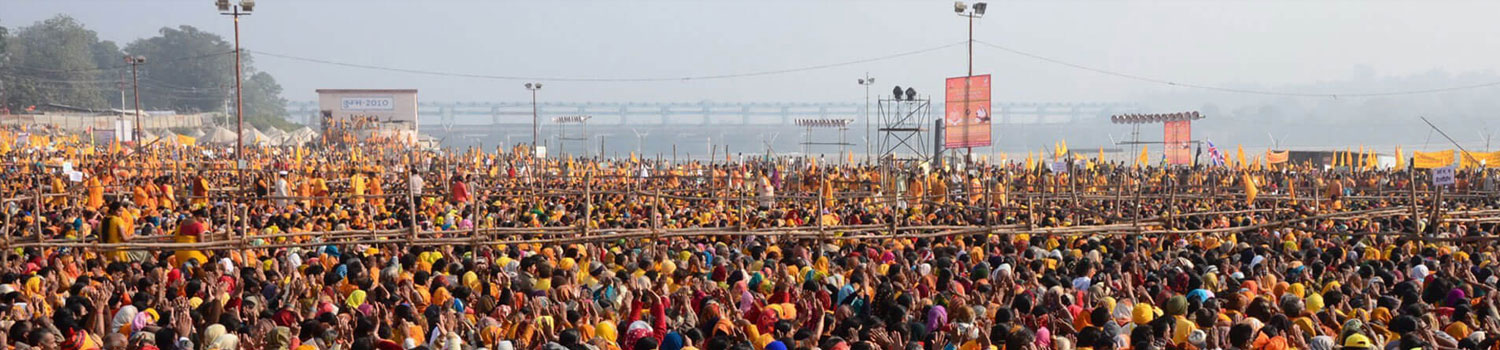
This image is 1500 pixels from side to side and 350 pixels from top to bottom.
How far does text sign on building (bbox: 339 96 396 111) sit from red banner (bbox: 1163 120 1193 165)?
53.6m

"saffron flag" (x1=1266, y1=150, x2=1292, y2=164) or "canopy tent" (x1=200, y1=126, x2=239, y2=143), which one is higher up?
"canopy tent" (x1=200, y1=126, x2=239, y2=143)

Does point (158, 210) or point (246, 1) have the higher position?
point (246, 1)

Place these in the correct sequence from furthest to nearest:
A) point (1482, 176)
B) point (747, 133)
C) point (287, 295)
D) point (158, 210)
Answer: point (747, 133) → point (1482, 176) → point (158, 210) → point (287, 295)

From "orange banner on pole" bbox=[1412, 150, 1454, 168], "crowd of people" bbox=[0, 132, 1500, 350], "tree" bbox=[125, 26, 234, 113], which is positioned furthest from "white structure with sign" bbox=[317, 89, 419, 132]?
"crowd of people" bbox=[0, 132, 1500, 350]

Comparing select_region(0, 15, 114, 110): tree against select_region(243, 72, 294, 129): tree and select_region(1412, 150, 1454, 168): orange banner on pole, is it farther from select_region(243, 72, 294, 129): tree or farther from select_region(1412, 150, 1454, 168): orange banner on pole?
select_region(1412, 150, 1454, 168): orange banner on pole

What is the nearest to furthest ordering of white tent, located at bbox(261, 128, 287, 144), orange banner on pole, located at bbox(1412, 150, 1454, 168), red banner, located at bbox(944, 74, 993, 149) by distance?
1. red banner, located at bbox(944, 74, 993, 149)
2. orange banner on pole, located at bbox(1412, 150, 1454, 168)
3. white tent, located at bbox(261, 128, 287, 144)

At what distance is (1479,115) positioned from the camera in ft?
603

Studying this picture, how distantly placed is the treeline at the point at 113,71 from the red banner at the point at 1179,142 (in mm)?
62726

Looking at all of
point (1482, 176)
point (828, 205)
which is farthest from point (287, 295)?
point (1482, 176)

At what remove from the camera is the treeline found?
8525cm

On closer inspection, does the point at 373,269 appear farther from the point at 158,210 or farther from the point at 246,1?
the point at 246,1

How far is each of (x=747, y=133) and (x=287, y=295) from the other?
621 ft

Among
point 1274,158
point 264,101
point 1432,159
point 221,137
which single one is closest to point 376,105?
point 221,137

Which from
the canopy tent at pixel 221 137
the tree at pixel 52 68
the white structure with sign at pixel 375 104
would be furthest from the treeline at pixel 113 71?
the canopy tent at pixel 221 137
